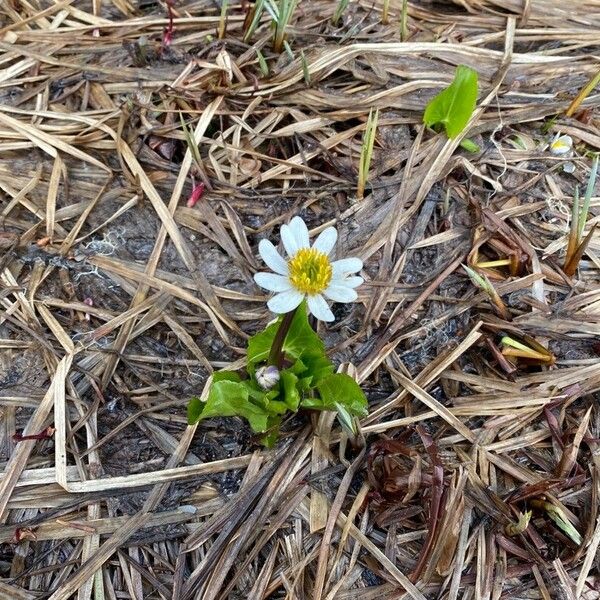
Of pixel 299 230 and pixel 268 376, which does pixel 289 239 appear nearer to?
pixel 299 230

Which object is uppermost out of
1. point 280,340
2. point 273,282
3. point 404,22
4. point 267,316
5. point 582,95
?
point 404,22

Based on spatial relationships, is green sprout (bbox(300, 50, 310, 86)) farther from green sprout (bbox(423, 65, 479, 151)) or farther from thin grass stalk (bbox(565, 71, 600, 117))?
thin grass stalk (bbox(565, 71, 600, 117))

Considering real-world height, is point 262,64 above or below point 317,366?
above

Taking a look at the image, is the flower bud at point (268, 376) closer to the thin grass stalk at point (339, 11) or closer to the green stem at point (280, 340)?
the green stem at point (280, 340)

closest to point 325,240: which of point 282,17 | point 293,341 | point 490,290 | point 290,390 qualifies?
point 293,341

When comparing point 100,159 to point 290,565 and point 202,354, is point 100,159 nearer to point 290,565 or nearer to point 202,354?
point 202,354

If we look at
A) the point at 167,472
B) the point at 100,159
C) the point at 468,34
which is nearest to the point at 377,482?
the point at 167,472

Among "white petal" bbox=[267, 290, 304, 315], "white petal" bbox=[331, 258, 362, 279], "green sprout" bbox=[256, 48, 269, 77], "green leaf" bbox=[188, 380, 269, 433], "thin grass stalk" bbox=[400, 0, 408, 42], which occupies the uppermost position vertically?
"thin grass stalk" bbox=[400, 0, 408, 42]

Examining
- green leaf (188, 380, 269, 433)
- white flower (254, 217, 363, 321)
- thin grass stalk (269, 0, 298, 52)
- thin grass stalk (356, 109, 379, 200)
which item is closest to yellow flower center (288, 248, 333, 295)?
white flower (254, 217, 363, 321)
